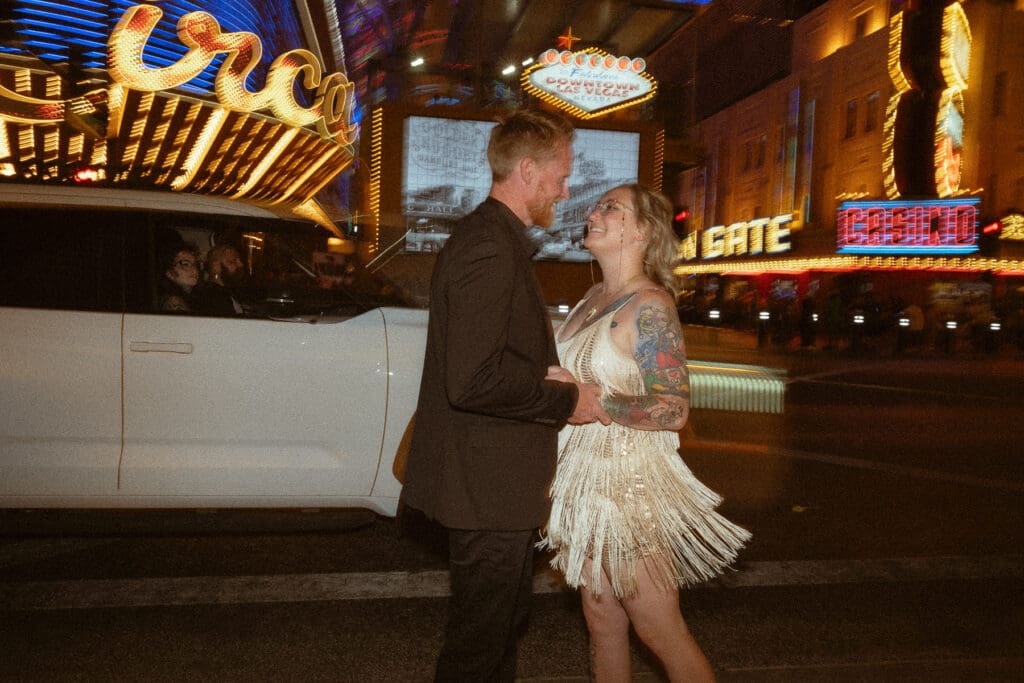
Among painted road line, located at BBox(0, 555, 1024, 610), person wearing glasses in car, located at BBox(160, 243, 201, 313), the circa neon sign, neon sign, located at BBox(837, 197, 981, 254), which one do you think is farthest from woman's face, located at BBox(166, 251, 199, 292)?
neon sign, located at BBox(837, 197, 981, 254)

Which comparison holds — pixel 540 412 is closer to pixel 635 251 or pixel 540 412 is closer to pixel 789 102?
pixel 635 251

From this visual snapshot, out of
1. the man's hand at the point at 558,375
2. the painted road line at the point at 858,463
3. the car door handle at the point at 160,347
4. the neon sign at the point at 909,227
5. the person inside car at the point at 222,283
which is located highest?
the neon sign at the point at 909,227

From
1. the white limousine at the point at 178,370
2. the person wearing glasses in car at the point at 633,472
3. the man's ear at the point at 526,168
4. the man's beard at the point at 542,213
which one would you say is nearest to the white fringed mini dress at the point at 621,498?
the person wearing glasses in car at the point at 633,472

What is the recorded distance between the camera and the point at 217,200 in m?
4.57

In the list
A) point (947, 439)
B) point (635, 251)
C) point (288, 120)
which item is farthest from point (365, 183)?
point (635, 251)

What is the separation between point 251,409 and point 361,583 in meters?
1.11

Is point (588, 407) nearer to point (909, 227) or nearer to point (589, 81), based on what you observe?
point (589, 81)

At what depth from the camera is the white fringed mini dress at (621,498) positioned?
2715 mm

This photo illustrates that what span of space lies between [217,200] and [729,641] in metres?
3.27

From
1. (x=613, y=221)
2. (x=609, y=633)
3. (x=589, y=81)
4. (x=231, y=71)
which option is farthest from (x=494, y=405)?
(x=589, y=81)

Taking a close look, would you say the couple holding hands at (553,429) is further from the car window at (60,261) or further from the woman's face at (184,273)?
the car window at (60,261)

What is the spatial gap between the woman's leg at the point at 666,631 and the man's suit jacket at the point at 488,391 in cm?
54

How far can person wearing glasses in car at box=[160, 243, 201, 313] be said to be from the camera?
4.31 meters

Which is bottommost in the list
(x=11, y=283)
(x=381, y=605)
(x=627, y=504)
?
(x=381, y=605)
